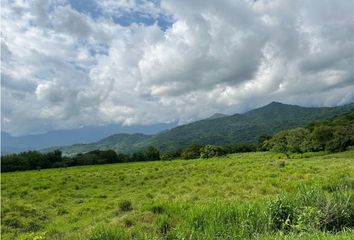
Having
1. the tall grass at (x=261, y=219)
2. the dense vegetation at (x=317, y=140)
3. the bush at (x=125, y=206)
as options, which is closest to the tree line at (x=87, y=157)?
the dense vegetation at (x=317, y=140)

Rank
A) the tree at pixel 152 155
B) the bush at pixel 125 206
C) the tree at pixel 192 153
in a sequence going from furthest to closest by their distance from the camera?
the tree at pixel 152 155
the tree at pixel 192 153
the bush at pixel 125 206

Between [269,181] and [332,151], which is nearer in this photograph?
[269,181]

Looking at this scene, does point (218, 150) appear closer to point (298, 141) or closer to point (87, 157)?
point (298, 141)

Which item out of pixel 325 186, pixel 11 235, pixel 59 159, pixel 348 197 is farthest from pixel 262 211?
pixel 59 159

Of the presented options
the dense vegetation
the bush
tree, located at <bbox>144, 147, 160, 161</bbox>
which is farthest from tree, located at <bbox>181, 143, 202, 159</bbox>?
the bush

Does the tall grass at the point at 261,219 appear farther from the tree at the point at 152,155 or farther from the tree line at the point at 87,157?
the tree at the point at 152,155

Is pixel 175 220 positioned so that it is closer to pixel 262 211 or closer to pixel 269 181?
pixel 262 211

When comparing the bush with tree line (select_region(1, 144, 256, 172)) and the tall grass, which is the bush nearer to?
the tall grass

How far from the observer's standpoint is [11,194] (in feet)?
121

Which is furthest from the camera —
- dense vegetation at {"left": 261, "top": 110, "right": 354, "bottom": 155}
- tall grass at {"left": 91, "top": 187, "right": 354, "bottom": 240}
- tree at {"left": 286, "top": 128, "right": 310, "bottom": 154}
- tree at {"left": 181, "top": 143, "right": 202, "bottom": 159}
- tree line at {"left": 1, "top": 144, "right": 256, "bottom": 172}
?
tree at {"left": 181, "top": 143, "right": 202, "bottom": 159}

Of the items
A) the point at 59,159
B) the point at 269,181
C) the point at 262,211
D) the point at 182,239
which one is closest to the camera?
the point at 182,239

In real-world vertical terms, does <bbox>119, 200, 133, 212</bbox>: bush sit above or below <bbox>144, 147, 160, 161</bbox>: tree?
below

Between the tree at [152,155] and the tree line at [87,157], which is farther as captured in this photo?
the tree at [152,155]

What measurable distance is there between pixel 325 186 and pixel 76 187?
3116cm
